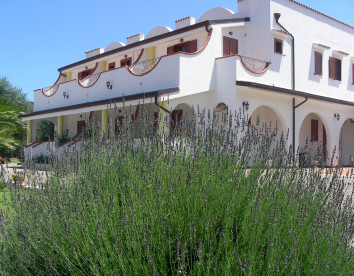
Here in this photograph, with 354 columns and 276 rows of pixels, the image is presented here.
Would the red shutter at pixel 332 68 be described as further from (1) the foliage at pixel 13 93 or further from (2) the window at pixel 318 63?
(1) the foliage at pixel 13 93

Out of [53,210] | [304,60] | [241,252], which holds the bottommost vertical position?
[241,252]

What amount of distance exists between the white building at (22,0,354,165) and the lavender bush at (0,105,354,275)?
7.93 meters

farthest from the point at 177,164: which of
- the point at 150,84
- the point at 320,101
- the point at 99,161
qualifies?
the point at 320,101

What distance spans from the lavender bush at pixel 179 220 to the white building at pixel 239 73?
26.0 feet

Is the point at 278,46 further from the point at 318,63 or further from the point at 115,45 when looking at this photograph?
the point at 115,45

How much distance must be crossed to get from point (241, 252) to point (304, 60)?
1774cm

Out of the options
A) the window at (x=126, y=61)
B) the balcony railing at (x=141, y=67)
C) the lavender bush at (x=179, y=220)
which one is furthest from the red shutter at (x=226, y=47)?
the lavender bush at (x=179, y=220)

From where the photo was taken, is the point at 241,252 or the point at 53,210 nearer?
the point at 241,252

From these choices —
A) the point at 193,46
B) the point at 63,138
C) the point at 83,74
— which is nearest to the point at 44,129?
the point at 83,74

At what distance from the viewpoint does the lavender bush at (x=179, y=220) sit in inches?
112

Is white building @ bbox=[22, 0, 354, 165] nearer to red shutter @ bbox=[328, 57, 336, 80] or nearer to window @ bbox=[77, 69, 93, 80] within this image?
red shutter @ bbox=[328, 57, 336, 80]

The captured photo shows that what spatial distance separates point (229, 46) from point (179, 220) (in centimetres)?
1443

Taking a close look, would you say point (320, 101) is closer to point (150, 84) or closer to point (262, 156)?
point (150, 84)

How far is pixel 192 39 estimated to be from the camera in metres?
17.1
